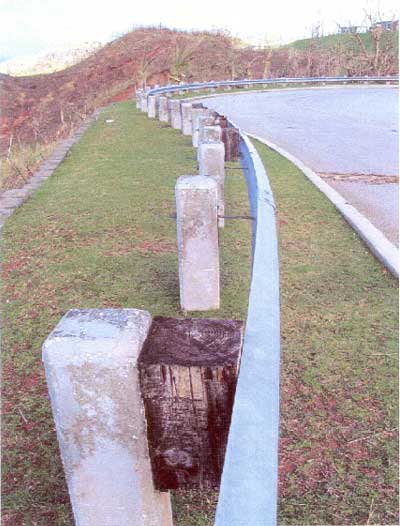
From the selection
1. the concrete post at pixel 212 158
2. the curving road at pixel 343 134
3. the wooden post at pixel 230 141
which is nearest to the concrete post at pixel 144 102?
the curving road at pixel 343 134

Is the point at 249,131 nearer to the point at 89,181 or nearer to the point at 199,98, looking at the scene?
the point at 89,181

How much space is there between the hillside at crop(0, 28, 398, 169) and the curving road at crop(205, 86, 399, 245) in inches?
344

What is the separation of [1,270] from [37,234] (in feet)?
3.02

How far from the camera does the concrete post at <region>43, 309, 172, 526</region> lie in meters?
1.25

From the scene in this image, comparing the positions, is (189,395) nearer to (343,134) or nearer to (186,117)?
(186,117)

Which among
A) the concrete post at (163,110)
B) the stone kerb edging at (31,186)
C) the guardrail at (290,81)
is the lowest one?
the stone kerb edging at (31,186)

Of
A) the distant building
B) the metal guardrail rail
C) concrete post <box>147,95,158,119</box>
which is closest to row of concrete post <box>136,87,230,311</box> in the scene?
the metal guardrail rail

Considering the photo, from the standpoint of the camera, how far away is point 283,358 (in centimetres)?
336

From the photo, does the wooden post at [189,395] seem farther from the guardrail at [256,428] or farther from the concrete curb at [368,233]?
the concrete curb at [368,233]

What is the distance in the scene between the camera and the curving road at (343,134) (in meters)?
7.23

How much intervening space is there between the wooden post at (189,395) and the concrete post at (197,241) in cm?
217

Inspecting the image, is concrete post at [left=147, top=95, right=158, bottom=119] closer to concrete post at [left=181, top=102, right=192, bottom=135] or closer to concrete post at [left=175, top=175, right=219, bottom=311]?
concrete post at [left=181, top=102, right=192, bottom=135]

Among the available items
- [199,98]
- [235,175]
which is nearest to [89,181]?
[235,175]

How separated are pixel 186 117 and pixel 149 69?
23.7 metres
